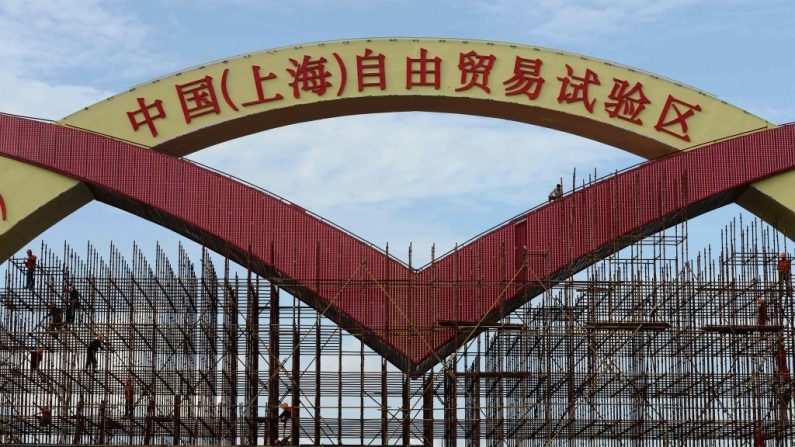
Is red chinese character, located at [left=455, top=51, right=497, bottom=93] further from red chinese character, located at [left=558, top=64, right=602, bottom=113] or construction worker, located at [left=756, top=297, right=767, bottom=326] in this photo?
construction worker, located at [left=756, top=297, right=767, bottom=326]

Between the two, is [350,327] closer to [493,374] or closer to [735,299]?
[493,374]

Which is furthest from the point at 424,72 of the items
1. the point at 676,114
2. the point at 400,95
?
the point at 676,114

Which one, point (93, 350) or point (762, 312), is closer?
point (762, 312)

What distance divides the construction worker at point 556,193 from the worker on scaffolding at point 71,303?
10476 mm

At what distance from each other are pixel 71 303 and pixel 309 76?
7113 mm

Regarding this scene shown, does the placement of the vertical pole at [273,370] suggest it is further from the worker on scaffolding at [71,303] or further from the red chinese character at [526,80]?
the red chinese character at [526,80]

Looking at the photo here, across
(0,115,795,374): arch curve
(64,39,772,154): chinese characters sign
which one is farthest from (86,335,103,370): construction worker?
(64,39,772,154): chinese characters sign

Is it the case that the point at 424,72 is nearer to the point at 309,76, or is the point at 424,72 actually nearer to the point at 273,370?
the point at 309,76

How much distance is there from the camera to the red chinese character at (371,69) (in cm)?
3484

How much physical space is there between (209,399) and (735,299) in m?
11.9

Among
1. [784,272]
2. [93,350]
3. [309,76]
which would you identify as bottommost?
[93,350]

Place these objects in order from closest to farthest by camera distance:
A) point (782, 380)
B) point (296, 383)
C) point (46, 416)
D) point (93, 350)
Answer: point (296, 383)
point (46, 416)
point (782, 380)
point (93, 350)

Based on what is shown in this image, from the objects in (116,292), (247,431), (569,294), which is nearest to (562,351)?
(569,294)

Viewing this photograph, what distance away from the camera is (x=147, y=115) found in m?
34.8
